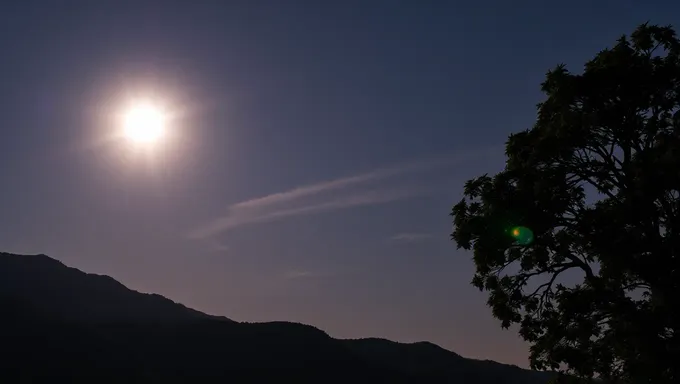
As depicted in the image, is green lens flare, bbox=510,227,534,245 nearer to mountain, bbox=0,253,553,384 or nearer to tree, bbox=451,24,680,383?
tree, bbox=451,24,680,383

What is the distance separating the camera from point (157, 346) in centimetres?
9988

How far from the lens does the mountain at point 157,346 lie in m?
88.8

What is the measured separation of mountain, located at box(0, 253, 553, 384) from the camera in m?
88.8

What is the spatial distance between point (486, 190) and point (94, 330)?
97.6 meters

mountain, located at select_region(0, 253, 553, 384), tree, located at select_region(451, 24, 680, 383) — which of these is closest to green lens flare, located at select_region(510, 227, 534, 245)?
tree, located at select_region(451, 24, 680, 383)

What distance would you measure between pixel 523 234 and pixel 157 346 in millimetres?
92804

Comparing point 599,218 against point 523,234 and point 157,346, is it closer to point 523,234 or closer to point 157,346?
point 523,234

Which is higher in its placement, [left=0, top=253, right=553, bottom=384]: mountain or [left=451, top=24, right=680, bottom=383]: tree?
[left=0, top=253, right=553, bottom=384]: mountain

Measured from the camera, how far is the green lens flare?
1770 centimetres

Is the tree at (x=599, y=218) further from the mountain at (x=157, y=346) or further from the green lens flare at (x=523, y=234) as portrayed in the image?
the mountain at (x=157, y=346)

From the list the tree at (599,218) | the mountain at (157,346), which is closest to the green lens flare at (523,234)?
the tree at (599,218)

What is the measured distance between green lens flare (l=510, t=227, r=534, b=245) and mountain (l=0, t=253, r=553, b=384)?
80.2 metres

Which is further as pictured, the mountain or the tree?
the mountain

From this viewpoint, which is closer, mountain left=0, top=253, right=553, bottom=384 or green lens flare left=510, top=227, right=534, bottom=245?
green lens flare left=510, top=227, right=534, bottom=245
